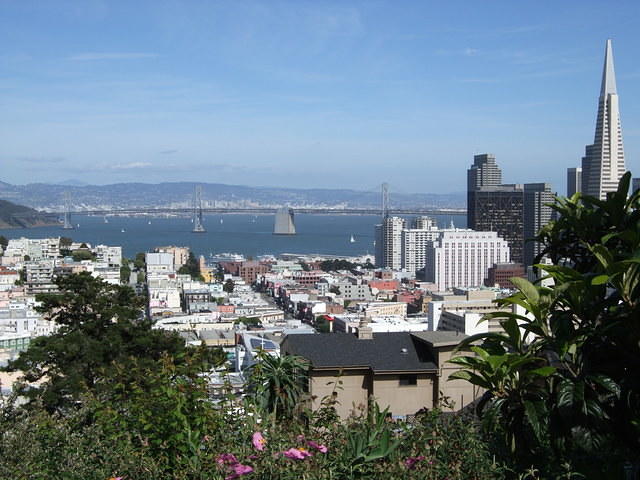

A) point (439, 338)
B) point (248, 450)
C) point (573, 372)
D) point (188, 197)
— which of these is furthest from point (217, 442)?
point (188, 197)

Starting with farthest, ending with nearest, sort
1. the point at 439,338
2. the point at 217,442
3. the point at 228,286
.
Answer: the point at 228,286, the point at 439,338, the point at 217,442

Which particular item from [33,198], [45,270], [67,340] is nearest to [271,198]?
[33,198]

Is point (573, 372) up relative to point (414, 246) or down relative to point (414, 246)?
up

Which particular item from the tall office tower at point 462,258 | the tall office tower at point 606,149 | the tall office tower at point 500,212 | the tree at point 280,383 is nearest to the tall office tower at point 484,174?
the tall office tower at point 500,212

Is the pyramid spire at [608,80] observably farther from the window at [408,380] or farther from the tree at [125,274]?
the window at [408,380]

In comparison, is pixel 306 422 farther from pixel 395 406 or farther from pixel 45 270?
pixel 45 270

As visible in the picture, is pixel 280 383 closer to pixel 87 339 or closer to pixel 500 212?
pixel 87 339
